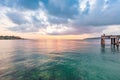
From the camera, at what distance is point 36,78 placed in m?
12.4

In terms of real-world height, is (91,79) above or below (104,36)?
below

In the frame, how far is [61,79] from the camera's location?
1227 centimetres

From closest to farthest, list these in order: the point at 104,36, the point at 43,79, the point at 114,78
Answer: the point at 43,79, the point at 114,78, the point at 104,36

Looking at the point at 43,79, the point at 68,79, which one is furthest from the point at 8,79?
the point at 68,79

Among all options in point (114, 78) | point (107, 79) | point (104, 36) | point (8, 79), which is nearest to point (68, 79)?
point (107, 79)

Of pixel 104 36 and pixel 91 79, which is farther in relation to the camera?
pixel 104 36

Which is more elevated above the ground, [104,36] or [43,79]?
[104,36]

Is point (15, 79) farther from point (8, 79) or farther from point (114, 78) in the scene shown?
point (114, 78)

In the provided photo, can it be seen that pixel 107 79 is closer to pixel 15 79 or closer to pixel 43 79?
pixel 43 79

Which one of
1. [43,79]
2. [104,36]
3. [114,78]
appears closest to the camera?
[43,79]

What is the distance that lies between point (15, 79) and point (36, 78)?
231cm

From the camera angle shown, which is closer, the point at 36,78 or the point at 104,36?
the point at 36,78

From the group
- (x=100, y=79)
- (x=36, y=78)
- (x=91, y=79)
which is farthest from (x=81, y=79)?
(x=36, y=78)

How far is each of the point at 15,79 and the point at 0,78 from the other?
5.92 feet
